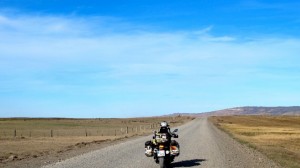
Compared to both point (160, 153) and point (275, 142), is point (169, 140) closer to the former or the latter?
point (160, 153)

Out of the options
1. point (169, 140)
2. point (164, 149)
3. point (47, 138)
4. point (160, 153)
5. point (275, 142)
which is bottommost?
point (275, 142)

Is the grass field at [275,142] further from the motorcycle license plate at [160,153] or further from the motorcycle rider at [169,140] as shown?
the motorcycle license plate at [160,153]

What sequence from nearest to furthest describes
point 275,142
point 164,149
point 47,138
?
point 164,149, point 275,142, point 47,138

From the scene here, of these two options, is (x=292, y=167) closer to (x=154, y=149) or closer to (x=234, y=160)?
(x=234, y=160)

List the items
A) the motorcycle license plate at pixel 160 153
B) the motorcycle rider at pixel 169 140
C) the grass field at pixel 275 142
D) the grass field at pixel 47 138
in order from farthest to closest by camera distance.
A: the grass field at pixel 47 138, the grass field at pixel 275 142, the motorcycle rider at pixel 169 140, the motorcycle license plate at pixel 160 153

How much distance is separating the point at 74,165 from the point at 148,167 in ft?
11.1

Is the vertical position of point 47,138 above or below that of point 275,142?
above

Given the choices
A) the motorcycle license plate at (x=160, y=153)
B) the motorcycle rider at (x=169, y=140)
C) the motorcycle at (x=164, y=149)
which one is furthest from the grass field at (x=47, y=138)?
the motorcycle license plate at (x=160, y=153)

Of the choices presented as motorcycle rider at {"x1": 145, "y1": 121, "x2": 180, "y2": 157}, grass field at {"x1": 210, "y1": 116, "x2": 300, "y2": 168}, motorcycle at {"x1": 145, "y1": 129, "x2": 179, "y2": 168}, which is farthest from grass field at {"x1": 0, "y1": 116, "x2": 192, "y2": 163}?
grass field at {"x1": 210, "y1": 116, "x2": 300, "y2": 168}

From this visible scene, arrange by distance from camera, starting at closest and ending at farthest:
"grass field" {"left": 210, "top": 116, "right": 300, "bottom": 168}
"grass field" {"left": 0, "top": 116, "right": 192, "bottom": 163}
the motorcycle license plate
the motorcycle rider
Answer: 1. the motorcycle license plate
2. the motorcycle rider
3. "grass field" {"left": 210, "top": 116, "right": 300, "bottom": 168}
4. "grass field" {"left": 0, "top": 116, "right": 192, "bottom": 163}

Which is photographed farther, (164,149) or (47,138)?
(47,138)

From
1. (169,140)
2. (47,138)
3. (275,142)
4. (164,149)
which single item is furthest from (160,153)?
(47,138)

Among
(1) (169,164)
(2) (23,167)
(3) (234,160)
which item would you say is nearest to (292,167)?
(3) (234,160)

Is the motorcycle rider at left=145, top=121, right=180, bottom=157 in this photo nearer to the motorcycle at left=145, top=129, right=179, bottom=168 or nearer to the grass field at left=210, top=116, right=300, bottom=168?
the motorcycle at left=145, top=129, right=179, bottom=168
